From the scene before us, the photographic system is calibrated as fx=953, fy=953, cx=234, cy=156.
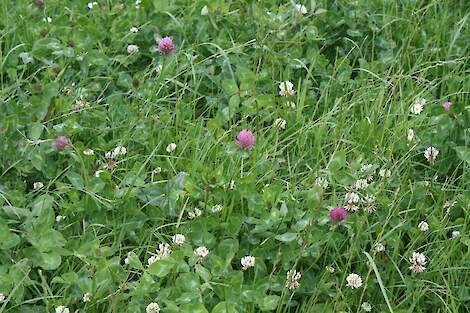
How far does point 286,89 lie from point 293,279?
100 centimetres

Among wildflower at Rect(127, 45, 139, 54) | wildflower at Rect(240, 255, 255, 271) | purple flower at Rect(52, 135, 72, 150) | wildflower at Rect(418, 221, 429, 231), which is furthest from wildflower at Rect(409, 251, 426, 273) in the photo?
wildflower at Rect(127, 45, 139, 54)

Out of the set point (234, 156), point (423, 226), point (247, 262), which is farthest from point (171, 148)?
point (423, 226)

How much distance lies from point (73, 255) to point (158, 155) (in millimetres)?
497

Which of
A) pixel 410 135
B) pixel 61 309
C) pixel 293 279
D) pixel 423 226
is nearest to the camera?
pixel 61 309

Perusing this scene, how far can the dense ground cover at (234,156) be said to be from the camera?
247 cm

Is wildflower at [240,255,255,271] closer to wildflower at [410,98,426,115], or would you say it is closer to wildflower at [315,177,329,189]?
wildflower at [315,177,329,189]

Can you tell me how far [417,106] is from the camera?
3260 mm

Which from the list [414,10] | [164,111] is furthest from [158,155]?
[414,10]

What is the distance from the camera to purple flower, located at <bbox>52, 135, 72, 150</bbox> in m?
2.81

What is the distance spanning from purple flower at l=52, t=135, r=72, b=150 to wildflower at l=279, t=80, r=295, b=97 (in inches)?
33.0

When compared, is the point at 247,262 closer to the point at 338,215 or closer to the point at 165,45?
the point at 338,215

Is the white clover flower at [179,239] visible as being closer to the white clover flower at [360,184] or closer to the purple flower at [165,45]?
the white clover flower at [360,184]

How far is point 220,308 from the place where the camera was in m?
2.33

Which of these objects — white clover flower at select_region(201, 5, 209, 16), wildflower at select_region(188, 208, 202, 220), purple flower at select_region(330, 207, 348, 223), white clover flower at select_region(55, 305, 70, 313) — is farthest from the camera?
white clover flower at select_region(201, 5, 209, 16)
